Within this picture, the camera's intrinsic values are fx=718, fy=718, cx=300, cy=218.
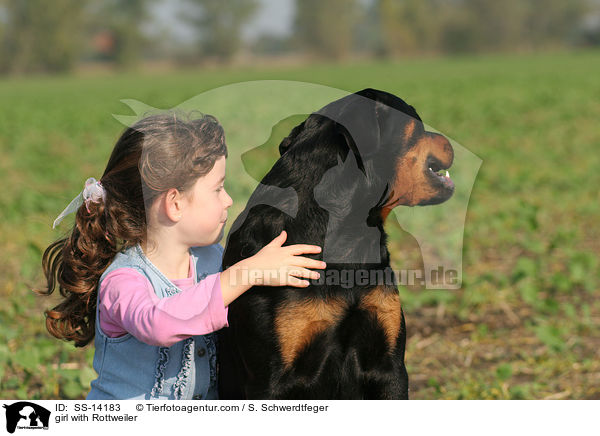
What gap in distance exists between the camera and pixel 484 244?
731 centimetres

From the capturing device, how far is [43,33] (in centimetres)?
7844

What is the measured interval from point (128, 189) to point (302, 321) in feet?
2.62

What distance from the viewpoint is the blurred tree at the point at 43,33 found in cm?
7525

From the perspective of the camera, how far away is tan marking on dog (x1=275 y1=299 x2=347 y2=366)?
260 centimetres

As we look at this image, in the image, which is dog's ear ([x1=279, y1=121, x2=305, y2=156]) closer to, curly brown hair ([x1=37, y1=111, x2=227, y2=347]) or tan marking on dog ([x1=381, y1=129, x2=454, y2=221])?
curly brown hair ([x1=37, y1=111, x2=227, y2=347])

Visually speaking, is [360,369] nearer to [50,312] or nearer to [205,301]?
[205,301]

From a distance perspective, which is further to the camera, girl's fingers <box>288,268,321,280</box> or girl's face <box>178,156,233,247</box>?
girl's face <box>178,156,233,247</box>

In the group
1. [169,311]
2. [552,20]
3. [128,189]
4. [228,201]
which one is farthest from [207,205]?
[552,20]

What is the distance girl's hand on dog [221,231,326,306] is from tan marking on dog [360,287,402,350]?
0.32m
